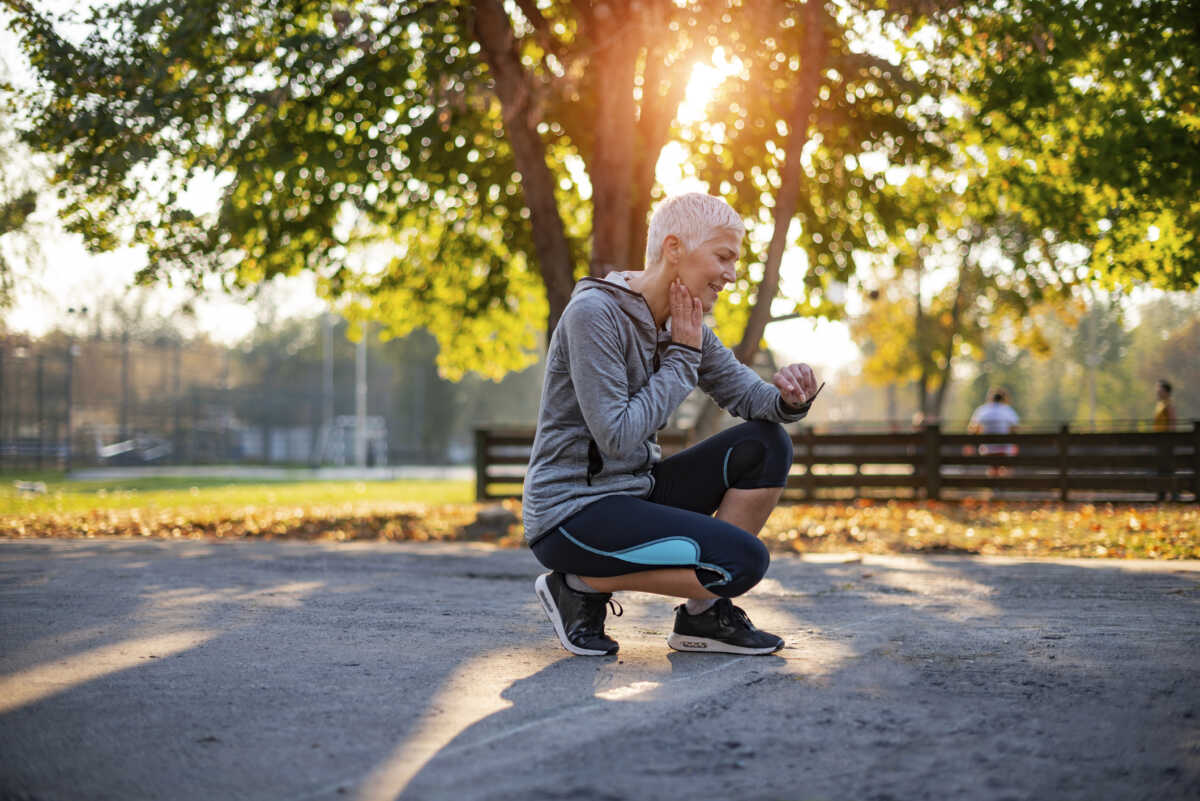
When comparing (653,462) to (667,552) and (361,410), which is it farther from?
(361,410)

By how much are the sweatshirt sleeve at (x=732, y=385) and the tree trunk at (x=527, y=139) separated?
Answer: 7.70 m

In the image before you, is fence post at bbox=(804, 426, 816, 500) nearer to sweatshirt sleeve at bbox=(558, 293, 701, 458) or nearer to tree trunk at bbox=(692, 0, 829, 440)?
tree trunk at bbox=(692, 0, 829, 440)

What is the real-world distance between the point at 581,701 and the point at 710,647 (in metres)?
1.00

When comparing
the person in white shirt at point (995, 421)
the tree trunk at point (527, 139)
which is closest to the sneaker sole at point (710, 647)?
the tree trunk at point (527, 139)

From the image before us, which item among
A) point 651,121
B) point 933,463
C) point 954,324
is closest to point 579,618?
point 651,121

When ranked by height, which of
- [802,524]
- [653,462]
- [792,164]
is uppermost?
[792,164]

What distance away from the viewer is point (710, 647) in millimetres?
4105

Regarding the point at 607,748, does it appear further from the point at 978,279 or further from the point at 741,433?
the point at 978,279

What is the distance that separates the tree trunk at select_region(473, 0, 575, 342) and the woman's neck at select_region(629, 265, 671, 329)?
7.94 meters

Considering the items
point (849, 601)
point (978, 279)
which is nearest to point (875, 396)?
point (978, 279)

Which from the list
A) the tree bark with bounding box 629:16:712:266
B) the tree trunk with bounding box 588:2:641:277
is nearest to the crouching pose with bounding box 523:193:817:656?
the tree trunk with bounding box 588:2:641:277

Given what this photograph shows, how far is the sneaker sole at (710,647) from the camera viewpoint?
13.3 ft

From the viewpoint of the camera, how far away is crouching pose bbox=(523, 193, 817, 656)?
3801mm

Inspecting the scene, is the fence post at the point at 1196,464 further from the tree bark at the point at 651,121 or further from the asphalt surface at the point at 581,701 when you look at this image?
the asphalt surface at the point at 581,701
